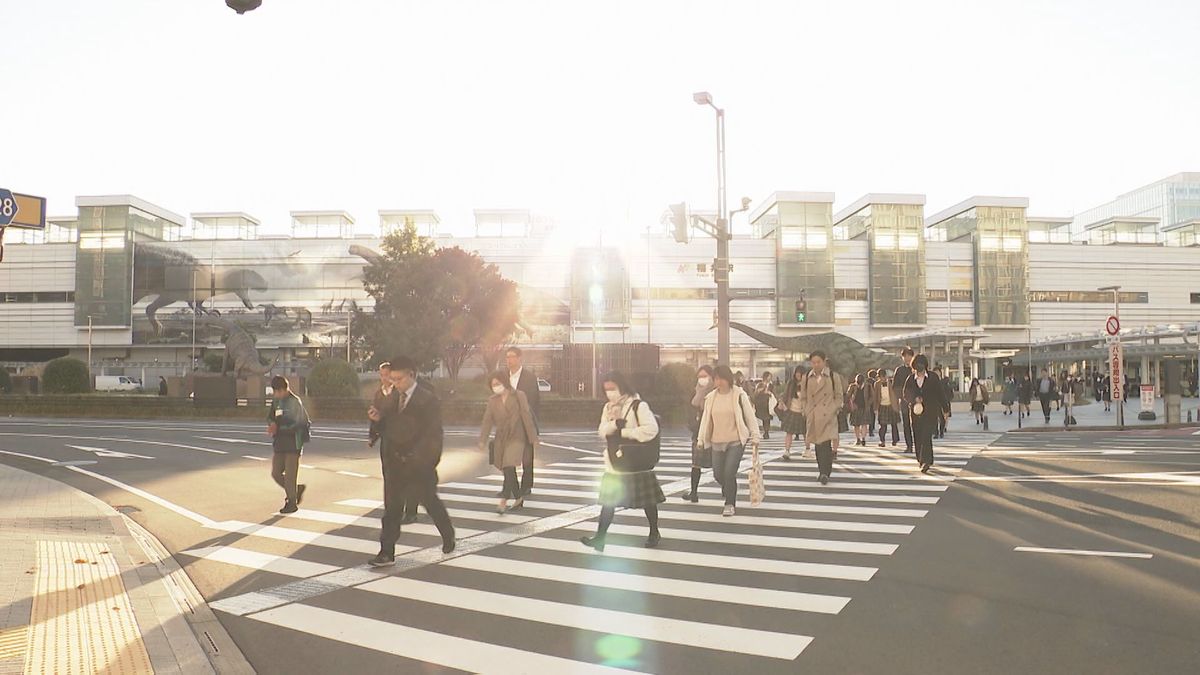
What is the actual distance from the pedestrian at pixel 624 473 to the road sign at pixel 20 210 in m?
6.18

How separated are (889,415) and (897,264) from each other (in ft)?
160

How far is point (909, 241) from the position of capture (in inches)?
2564

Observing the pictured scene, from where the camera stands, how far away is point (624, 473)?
7566mm

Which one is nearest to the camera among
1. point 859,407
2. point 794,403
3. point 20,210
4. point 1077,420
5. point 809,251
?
point 20,210

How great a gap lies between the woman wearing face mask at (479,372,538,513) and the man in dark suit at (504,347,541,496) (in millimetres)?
315

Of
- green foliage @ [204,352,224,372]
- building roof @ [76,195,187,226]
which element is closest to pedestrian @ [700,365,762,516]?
green foliage @ [204,352,224,372]

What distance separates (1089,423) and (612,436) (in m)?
24.5

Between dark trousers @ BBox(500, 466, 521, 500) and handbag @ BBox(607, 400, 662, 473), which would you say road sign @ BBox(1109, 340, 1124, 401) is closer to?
dark trousers @ BBox(500, 466, 521, 500)

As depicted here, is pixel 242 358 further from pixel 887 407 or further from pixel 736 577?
pixel 736 577

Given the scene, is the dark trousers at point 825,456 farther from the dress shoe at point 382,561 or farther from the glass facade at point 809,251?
the glass facade at point 809,251

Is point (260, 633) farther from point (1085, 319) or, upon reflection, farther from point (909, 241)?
point (1085, 319)

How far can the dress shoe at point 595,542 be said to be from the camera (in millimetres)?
7613

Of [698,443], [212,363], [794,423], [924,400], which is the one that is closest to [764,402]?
[794,423]

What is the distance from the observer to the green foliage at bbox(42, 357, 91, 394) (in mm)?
36844
